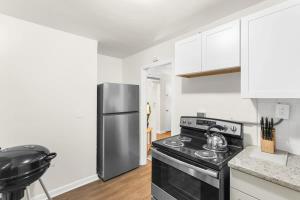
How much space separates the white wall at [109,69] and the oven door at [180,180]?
2165 millimetres

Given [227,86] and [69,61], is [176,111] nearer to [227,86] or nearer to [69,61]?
[227,86]

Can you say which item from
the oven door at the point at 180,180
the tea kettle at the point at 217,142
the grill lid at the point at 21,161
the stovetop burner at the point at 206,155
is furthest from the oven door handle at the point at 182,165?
the grill lid at the point at 21,161

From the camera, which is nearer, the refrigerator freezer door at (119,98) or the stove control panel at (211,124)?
the stove control panel at (211,124)

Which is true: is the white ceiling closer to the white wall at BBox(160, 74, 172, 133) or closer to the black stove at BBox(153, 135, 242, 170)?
the black stove at BBox(153, 135, 242, 170)

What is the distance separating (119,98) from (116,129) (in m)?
0.54

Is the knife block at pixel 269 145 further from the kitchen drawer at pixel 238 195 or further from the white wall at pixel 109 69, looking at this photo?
the white wall at pixel 109 69

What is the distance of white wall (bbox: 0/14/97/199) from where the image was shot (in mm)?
1747

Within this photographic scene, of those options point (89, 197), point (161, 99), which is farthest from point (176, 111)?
point (161, 99)

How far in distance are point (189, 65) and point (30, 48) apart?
2.02 metres

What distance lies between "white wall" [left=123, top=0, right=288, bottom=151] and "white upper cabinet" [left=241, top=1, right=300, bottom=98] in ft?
1.18

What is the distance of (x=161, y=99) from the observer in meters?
5.80

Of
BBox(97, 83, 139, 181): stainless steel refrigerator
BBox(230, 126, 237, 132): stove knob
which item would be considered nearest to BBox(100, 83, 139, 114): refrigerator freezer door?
BBox(97, 83, 139, 181): stainless steel refrigerator

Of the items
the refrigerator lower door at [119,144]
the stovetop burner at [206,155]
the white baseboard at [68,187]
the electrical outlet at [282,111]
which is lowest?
the white baseboard at [68,187]

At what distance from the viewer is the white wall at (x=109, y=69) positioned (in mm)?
3121
